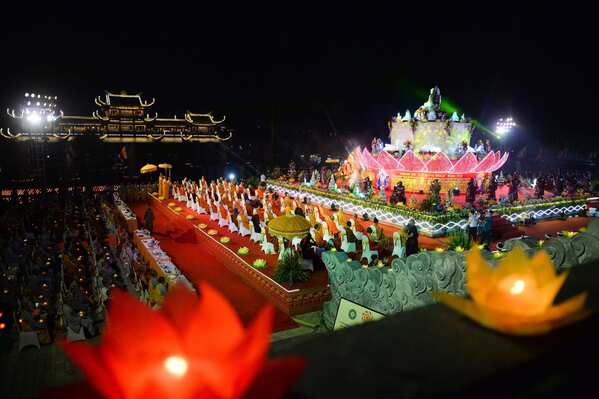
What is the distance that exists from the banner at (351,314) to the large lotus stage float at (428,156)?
13.0 meters

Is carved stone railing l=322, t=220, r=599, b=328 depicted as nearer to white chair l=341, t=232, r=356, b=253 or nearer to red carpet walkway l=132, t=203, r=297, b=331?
red carpet walkway l=132, t=203, r=297, b=331

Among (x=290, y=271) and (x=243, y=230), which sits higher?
(x=290, y=271)

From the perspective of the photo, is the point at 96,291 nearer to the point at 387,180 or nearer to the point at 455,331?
the point at 455,331

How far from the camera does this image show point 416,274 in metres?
4.88

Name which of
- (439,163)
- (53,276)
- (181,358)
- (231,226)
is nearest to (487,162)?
(439,163)

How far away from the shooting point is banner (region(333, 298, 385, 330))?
5.27m

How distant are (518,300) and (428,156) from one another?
61.7 ft

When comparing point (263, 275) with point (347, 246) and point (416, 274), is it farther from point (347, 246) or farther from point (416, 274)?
point (416, 274)

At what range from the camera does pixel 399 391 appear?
3.28ft

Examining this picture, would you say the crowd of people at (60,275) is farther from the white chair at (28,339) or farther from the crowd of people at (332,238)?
the crowd of people at (332,238)

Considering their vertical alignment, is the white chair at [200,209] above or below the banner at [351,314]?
below

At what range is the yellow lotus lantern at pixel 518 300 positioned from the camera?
4.25 feet

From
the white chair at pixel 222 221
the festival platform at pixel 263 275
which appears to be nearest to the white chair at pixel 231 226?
the festival platform at pixel 263 275

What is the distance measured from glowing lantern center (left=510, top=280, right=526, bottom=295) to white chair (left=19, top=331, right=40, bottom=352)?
734 cm
